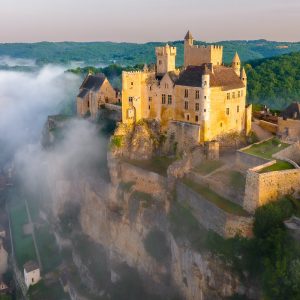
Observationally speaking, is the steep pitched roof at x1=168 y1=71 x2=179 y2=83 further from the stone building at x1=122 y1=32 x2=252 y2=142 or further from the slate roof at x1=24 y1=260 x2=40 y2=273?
the slate roof at x1=24 y1=260 x2=40 y2=273

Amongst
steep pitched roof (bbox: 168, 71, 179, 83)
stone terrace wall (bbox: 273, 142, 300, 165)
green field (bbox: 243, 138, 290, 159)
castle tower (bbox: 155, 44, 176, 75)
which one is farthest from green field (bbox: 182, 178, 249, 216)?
castle tower (bbox: 155, 44, 176, 75)

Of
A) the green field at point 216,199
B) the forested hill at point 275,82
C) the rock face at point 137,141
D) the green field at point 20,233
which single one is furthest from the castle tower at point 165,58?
the forested hill at point 275,82

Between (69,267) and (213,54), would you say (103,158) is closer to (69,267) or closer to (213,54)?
(69,267)

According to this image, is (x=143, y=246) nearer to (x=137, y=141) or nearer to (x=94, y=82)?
(x=137, y=141)

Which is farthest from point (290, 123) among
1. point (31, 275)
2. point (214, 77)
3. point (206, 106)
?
point (31, 275)

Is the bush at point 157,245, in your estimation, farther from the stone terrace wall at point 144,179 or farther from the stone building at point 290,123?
the stone building at point 290,123
